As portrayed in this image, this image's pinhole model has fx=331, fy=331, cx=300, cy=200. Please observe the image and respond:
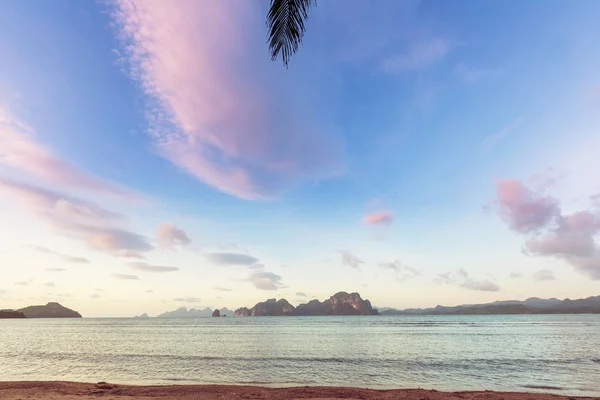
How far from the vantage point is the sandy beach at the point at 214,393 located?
19.5 m

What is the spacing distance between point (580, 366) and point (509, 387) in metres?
17.0

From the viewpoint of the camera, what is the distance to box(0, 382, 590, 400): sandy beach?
64.0 feet

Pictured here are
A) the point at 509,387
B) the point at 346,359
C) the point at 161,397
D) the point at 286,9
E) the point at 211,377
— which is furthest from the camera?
the point at 346,359

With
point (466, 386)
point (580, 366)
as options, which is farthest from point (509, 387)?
point (580, 366)

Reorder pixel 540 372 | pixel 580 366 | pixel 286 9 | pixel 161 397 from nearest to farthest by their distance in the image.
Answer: pixel 286 9 → pixel 161 397 → pixel 540 372 → pixel 580 366

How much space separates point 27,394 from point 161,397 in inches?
322

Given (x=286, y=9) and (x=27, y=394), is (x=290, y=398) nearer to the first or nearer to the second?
(x=27, y=394)

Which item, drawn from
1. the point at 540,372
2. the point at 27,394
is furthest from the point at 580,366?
the point at 27,394

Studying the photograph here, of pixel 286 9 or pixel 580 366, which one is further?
pixel 580 366

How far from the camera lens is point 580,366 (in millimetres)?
34875

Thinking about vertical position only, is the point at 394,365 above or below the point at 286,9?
below

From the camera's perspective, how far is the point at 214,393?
2081 cm

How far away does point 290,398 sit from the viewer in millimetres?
19672

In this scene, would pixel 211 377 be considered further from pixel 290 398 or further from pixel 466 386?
pixel 466 386
